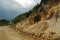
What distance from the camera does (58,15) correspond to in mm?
29859

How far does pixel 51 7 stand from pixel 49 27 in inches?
357

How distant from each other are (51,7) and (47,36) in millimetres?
12412

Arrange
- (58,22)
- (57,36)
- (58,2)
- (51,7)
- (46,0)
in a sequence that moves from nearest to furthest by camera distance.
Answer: (57,36) < (58,22) < (58,2) < (51,7) < (46,0)

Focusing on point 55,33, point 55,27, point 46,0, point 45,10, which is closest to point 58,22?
point 55,27

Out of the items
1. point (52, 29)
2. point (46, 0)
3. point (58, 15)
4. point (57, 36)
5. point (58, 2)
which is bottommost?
point (57, 36)

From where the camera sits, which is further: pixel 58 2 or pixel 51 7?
pixel 51 7

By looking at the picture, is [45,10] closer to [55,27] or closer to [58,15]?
[58,15]

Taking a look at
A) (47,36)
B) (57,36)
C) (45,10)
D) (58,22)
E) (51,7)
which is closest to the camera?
(57,36)

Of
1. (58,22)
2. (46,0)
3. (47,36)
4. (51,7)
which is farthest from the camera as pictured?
(46,0)

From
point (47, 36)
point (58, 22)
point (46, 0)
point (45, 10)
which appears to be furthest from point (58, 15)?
point (46, 0)

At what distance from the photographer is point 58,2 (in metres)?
35.2

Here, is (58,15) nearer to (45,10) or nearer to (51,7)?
(51,7)

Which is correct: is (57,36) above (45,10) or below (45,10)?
below

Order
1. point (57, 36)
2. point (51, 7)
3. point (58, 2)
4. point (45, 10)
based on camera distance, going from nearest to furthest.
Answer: point (57, 36), point (58, 2), point (51, 7), point (45, 10)
